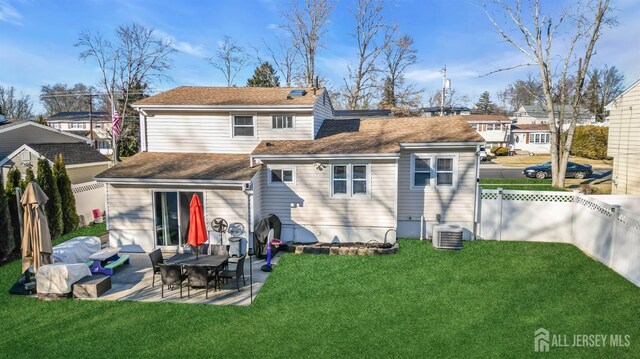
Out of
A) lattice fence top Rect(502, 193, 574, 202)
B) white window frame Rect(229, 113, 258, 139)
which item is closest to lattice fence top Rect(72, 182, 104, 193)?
white window frame Rect(229, 113, 258, 139)

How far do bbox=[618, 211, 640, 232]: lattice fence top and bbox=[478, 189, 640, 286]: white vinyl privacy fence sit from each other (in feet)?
1.75

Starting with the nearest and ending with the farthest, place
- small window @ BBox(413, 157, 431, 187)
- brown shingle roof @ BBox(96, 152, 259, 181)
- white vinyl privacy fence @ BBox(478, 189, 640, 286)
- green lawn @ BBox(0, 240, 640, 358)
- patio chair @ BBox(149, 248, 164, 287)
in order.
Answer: green lawn @ BBox(0, 240, 640, 358)
patio chair @ BBox(149, 248, 164, 287)
white vinyl privacy fence @ BBox(478, 189, 640, 286)
brown shingle roof @ BBox(96, 152, 259, 181)
small window @ BBox(413, 157, 431, 187)

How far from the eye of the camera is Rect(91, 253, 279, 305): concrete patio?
8562 millimetres

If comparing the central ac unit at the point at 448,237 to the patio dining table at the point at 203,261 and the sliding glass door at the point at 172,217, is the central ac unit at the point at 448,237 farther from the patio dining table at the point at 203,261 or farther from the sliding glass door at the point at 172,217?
the sliding glass door at the point at 172,217

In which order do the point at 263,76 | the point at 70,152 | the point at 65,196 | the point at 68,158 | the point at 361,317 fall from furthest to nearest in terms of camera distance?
the point at 263,76, the point at 70,152, the point at 68,158, the point at 65,196, the point at 361,317

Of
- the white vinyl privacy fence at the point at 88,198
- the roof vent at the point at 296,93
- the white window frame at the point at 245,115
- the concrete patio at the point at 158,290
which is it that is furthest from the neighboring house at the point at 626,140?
the white vinyl privacy fence at the point at 88,198

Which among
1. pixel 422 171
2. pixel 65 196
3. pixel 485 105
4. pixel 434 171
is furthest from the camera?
pixel 485 105

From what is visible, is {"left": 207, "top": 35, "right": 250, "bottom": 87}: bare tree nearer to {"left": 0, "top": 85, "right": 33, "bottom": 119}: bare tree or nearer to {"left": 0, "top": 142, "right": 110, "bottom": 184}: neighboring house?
{"left": 0, "top": 142, "right": 110, "bottom": 184}: neighboring house

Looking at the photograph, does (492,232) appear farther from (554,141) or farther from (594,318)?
(554,141)

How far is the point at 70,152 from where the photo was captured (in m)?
19.9

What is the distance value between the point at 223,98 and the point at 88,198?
7890 millimetres

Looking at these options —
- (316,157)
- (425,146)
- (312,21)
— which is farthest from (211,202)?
(312,21)

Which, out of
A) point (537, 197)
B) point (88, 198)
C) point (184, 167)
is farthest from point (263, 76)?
point (537, 197)

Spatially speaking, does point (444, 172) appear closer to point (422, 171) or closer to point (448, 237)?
point (422, 171)
